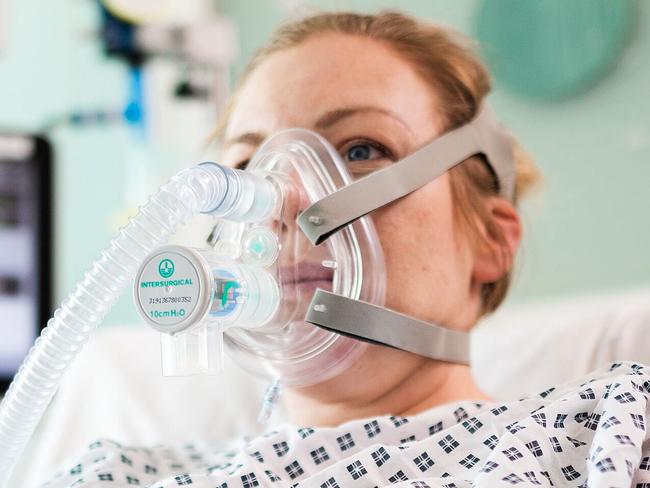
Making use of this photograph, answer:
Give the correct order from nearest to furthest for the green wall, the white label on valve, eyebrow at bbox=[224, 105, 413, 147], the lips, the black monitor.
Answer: the white label on valve, the lips, eyebrow at bbox=[224, 105, 413, 147], the green wall, the black monitor

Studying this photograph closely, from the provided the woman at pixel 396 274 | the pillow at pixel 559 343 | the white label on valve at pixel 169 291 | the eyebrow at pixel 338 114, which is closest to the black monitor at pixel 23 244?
the woman at pixel 396 274

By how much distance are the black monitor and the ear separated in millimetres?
1394

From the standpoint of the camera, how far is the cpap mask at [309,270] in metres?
1.07

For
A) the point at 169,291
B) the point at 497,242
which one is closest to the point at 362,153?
the point at 497,242

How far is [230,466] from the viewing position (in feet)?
3.46

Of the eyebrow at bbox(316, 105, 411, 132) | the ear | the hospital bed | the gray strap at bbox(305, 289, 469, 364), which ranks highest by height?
the eyebrow at bbox(316, 105, 411, 132)

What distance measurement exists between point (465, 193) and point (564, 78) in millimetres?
706

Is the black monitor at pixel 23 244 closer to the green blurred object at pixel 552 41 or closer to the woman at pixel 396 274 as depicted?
the woman at pixel 396 274

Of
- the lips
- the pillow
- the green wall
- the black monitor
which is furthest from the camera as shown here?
the black monitor

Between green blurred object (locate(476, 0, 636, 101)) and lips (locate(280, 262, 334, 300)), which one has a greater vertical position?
green blurred object (locate(476, 0, 636, 101))

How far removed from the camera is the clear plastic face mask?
3.22 feet

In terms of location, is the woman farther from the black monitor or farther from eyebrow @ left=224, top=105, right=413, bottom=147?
the black monitor

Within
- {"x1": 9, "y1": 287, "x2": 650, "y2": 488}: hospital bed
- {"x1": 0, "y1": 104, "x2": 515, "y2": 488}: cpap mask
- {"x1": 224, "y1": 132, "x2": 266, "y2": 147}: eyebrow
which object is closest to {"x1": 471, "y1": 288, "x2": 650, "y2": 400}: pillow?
{"x1": 9, "y1": 287, "x2": 650, "y2": 488}: hospital bed

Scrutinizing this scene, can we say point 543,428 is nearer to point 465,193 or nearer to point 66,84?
point 465,193
